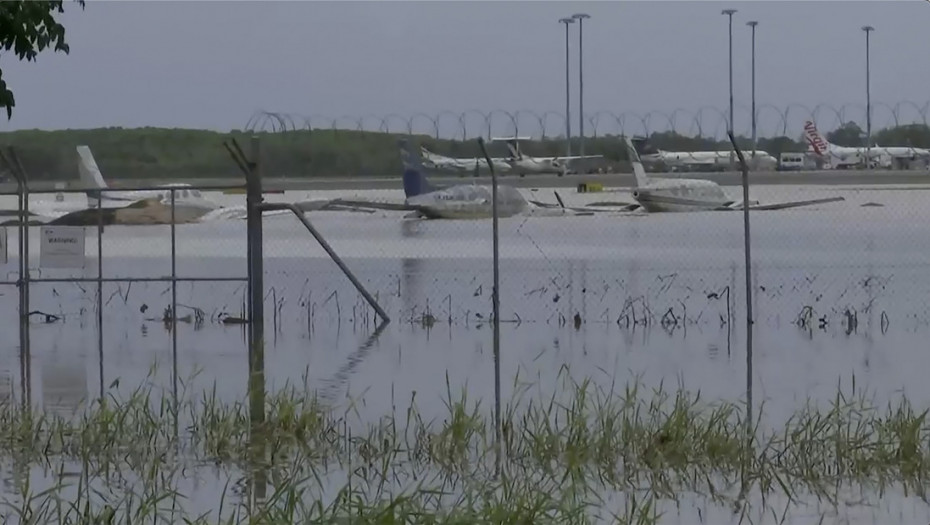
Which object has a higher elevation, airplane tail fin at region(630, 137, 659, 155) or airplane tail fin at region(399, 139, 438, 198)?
airplane tail fin at region(630, 137, 659, 155)

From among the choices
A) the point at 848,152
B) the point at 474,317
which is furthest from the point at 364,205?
the point at 848,152

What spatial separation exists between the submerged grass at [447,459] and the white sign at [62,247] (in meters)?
5.47

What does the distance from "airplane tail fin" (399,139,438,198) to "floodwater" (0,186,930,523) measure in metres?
6.87

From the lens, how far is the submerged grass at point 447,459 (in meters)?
7.39

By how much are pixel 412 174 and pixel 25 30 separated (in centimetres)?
3168

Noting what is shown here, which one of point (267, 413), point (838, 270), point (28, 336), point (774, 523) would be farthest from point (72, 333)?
point (838, 270)

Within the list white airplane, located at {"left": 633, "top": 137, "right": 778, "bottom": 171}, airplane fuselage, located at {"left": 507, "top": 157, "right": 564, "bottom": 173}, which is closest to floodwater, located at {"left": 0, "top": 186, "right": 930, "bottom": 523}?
airplane fuselage, located at {"left": 507, "top": 157, "right": 564, "bottom": 173}

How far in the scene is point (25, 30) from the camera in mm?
8383

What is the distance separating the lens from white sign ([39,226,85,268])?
14.4 m

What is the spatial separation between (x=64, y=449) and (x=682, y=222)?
118ft

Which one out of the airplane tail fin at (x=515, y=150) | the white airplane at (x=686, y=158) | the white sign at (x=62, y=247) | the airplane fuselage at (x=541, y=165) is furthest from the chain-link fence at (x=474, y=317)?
the white airplane at (x=686, y=158)

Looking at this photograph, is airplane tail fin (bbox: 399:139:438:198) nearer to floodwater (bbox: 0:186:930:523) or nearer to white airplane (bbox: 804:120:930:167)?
floodwater (bbox: 0:186:930:523)

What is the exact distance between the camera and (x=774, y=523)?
6961 millimetres

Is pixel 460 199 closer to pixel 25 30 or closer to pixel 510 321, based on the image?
pixel 510 321
